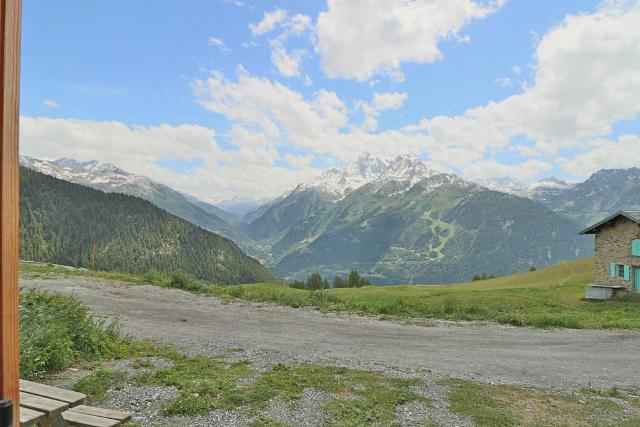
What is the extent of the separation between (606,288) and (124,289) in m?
44.1

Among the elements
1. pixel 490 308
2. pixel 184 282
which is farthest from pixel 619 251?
pixel 184 282

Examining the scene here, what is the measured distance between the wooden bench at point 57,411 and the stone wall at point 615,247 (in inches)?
1884

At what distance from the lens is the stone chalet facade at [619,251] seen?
40750 millimetres

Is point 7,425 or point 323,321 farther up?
point 7,425

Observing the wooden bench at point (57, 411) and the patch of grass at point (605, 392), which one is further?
Answer: the patch of grass at point (605, 392)

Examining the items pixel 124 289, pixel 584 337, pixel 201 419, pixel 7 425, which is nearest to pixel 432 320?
pixel 584 337

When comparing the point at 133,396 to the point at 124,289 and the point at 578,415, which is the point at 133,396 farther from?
the point at 124,289

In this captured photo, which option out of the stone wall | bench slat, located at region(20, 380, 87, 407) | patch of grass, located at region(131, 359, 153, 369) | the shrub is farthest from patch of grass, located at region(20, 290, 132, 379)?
the stone wall

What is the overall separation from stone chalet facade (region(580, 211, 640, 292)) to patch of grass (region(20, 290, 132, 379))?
1810 inches

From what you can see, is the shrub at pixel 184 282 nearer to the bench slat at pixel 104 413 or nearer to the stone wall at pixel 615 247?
the bench slat at pixel 104 413

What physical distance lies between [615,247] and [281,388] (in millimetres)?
45271

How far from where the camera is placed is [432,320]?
2325 centimetres

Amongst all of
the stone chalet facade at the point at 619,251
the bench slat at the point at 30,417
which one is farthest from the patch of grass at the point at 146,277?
the stone chalet facade at the point at 619,251

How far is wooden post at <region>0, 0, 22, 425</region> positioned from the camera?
2664 mm
